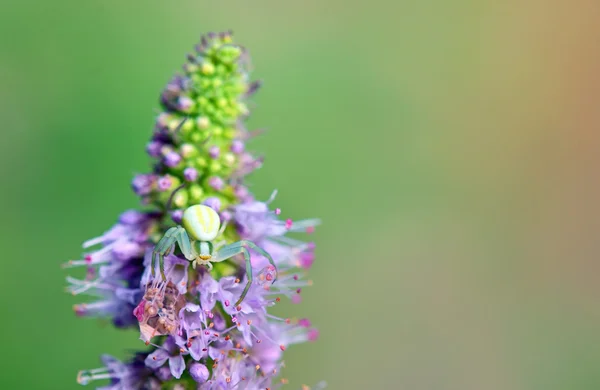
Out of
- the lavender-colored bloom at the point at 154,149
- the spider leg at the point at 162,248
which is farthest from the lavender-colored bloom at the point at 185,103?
the spider leg at the point at 162,248

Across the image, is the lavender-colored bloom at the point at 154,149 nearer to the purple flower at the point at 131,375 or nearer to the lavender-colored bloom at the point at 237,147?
the lavender-colored bloom at the point at 237,147

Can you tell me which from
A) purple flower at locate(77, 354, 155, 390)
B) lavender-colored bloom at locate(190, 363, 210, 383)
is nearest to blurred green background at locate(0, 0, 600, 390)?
purple flower at locate(77, 354, 155, 390)

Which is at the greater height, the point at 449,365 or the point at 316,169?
the point at 316,169

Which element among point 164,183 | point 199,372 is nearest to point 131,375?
point 199,372

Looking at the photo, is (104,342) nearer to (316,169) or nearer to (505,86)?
(316,169)

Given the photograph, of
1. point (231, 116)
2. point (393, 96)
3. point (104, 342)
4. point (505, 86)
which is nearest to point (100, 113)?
point (104, 342)

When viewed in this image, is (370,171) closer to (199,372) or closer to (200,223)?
(200,223)
